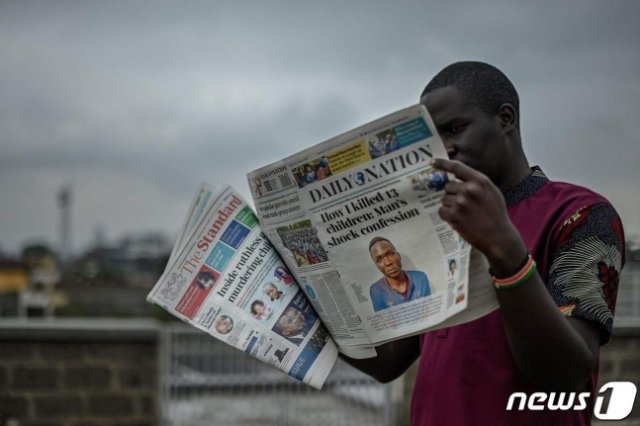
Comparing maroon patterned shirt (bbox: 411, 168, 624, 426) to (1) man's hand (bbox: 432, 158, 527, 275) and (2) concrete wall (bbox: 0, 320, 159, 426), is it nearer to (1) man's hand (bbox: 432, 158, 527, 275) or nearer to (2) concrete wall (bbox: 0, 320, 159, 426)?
(1) man's hand (bbox: 432, 158, 527, 275)

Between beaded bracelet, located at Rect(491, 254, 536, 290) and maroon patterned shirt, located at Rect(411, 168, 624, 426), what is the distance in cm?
16

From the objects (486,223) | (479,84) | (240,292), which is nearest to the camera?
(486,223)

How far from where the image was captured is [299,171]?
4.90 ft

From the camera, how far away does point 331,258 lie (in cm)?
153

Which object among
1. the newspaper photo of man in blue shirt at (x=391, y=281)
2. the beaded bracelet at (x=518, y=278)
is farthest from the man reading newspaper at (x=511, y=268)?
the newspaper photo of man in blue shirt at (x=391, y=281)

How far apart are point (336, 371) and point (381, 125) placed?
187 inches

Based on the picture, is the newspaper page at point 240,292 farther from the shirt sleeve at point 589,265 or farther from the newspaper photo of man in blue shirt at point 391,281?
the shirt sleeve at point 589,265

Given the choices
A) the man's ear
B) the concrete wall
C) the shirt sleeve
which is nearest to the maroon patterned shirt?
the shirt sleeve

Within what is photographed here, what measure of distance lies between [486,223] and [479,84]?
37 cm

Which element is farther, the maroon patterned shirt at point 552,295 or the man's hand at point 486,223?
the maroon patterned shirt at point 552,295

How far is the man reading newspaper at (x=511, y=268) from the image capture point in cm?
123

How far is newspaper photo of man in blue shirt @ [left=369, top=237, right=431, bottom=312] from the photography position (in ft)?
4.61

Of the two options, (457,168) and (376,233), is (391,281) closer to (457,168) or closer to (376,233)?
(376,233)

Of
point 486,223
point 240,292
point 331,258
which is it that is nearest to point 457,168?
point 486,223
